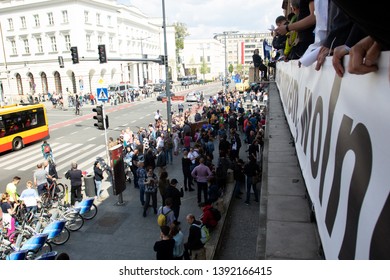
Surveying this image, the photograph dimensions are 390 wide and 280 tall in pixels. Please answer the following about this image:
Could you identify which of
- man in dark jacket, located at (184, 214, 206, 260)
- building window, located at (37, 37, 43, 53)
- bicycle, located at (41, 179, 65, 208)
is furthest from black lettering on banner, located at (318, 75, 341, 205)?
building window, located at (37, 37, 43, 53)

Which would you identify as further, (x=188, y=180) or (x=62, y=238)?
(x=188, y=180)

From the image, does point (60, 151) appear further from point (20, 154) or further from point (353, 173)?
point (353, 173)

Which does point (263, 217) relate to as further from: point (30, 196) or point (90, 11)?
point (90, 11)

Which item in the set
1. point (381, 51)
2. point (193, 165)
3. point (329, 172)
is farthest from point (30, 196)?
point (381, 51)

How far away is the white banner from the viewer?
145 cm

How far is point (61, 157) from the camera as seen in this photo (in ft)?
62.1

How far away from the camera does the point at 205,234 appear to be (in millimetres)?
7664

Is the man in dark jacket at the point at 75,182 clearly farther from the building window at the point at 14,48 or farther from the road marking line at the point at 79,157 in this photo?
the building window at the point at 14,48

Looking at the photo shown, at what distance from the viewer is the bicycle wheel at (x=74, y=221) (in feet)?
32.8

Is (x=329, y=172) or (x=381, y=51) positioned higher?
(x=381, y=51)

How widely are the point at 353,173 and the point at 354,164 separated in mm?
49

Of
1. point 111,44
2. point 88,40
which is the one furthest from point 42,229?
point 111,44

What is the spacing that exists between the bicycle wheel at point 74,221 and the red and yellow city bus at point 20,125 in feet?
39.1
